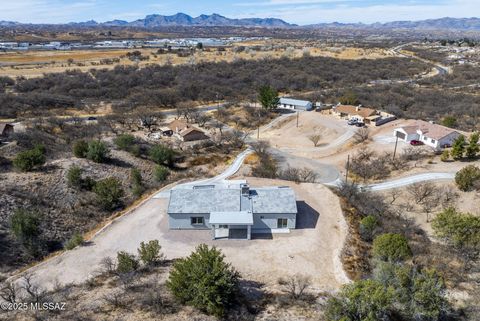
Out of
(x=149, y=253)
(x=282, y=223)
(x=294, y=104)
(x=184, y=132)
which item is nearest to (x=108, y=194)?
(x=149, y=253)

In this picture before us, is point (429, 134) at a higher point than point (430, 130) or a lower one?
lower

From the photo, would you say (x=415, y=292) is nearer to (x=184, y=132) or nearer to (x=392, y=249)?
(x=392, y=249)

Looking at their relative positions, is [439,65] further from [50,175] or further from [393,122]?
[50,175]

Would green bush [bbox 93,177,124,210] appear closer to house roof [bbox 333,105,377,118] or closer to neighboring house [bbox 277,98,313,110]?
house roof [bbox 333,105,377,118]

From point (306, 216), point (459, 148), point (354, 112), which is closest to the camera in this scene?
point (306, 216)

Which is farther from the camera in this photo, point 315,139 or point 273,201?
point 315,139
